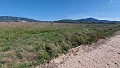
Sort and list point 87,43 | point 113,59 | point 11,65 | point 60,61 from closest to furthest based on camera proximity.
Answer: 1. point 11,65
2. point 60,61
3. point 113,59
4. point 87,43

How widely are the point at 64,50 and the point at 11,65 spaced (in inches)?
174

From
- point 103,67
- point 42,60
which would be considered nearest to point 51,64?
point 42,60

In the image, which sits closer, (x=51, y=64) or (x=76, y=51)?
(x=51, y=64)

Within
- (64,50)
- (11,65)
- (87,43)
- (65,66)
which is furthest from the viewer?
(87,43)

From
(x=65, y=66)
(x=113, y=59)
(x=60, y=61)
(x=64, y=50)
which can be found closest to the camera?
(x=65, y=66)

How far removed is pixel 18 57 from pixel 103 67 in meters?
4.05

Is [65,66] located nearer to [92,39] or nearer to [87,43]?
[87,43]

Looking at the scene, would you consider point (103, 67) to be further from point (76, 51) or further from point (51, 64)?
point (76, 51)

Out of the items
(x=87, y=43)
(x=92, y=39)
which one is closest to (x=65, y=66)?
(x=87, y=43)

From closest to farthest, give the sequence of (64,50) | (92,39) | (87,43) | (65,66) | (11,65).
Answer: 1. (11,65)
2. (65,66)
3. (64,50)
4. (87,43)
5. (92,39)

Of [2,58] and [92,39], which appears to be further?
[92,39]

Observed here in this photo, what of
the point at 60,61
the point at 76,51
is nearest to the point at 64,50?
the point at 76,51

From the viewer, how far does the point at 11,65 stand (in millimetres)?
7418

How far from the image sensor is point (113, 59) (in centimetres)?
933
